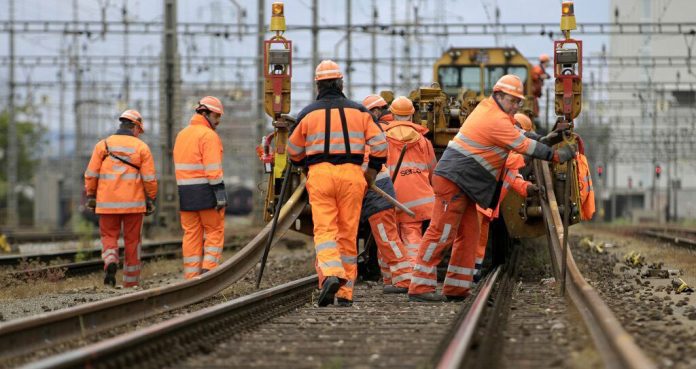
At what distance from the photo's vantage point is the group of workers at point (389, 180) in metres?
10.2

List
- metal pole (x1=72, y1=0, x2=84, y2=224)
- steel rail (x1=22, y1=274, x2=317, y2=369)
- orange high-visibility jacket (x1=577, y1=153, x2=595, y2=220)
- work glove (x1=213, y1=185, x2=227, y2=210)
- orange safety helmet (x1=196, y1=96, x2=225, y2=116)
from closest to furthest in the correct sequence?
steel rail (x1=22, y1=274, x2=317, y2=369)
work glove (x1=213, y1=185, x2=227, y2=210)
orange safety helmet (x1=196, y1=96, x2=225, y2=116)
orange high-visibility jacket (x1=577, y1=153, x2=595, y2=220)
metal pole (x1=72, y1=0, x2=84, y2=224)

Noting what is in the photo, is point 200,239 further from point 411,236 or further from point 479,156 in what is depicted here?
point 479,156

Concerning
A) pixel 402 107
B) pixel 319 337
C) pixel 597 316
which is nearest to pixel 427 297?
pixel 402 107

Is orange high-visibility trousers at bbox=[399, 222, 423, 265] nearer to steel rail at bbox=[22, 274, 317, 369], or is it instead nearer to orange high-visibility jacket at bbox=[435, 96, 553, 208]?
orange high-visibility jacket at bbox=[435, 96, 553, 208]

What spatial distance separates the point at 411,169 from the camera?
13.3m

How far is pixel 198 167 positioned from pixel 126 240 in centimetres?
136

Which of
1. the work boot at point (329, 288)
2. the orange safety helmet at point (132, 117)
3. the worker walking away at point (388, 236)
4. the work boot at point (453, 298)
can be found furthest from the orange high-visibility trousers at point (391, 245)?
the orange safety helmet at point (132, 117)

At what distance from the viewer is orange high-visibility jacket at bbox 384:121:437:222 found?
13.2m

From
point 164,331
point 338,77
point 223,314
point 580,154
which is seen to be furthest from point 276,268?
point 164,331

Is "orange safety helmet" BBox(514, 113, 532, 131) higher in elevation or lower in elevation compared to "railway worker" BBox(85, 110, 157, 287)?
higher

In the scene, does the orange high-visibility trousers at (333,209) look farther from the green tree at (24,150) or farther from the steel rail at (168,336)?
the green tree at (24,150)

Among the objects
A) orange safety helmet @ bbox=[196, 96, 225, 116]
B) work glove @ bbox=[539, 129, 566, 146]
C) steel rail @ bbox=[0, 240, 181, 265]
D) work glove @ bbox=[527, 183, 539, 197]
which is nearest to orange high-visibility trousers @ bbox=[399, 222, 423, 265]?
work glove @ bbox=[527, 183, 539, 197]

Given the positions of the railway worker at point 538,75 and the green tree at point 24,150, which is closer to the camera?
the railway worker at point 538,75

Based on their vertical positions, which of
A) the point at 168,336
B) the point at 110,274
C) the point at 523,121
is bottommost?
→ the point at 110,274
